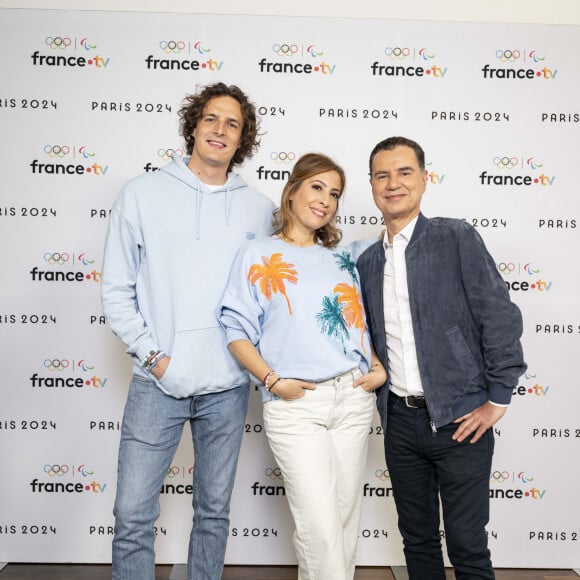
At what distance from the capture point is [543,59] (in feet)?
8.25

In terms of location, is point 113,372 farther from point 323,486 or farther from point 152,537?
point 323,486

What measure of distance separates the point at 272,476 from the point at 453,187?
5.00ft

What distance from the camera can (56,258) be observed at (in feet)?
8.14

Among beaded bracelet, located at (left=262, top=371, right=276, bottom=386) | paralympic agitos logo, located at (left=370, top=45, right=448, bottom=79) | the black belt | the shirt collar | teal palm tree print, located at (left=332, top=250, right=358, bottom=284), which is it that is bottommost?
the black belt

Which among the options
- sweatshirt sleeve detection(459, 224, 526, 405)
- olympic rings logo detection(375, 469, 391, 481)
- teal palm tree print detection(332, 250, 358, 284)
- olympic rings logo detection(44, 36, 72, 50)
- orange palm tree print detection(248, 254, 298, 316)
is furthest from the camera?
olympic rings logo detection(375, 469, 391, 481)

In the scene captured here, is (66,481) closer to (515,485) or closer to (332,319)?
(332,319)

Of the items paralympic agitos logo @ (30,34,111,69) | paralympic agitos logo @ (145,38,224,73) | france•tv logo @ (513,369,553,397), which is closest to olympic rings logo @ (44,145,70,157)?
paralympic agitos logo @ (30,34,111,69)

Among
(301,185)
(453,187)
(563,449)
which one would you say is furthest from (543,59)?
(563,449)

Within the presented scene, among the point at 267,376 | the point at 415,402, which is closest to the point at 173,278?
the point at 267,376

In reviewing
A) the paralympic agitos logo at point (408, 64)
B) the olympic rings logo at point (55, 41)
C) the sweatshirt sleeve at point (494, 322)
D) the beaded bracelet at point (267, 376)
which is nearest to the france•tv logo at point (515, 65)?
the paralympic agitos logo at point (408, 64)

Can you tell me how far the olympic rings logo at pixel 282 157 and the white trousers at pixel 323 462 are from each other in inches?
45.8

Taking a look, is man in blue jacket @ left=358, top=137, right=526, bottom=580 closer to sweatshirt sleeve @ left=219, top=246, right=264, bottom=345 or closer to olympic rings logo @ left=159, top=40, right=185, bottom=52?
sweatshirt sleeve @ left=219, top=246, right=264, bottom=345

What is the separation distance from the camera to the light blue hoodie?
5.56ft

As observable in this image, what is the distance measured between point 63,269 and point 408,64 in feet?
5.80
